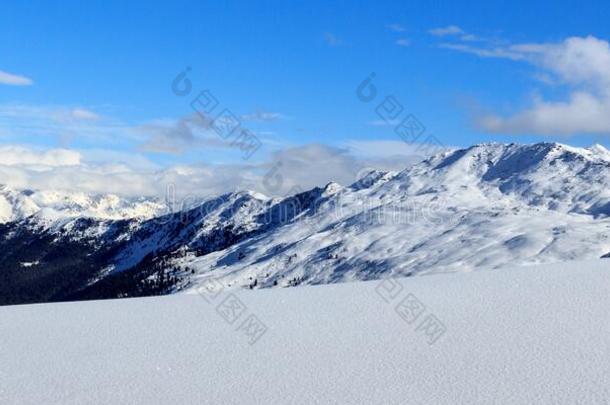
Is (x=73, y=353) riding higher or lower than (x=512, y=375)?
higher

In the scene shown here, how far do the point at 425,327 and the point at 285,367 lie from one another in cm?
435

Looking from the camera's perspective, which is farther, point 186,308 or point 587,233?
point 587,233

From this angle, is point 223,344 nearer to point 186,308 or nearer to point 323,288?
point 186,308

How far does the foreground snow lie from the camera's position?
1202 cm

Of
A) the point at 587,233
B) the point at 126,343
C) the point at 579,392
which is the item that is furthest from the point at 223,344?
the point at 587,233

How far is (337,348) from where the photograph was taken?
48.2 feet

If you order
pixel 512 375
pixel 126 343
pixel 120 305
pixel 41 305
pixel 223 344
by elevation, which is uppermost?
pixel 41 305

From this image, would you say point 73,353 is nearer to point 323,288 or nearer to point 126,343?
point 126,343

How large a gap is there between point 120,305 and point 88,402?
946 centimetres

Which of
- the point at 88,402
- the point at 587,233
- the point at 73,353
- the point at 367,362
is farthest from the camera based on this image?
the point at 587,233

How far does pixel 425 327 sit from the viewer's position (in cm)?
1587

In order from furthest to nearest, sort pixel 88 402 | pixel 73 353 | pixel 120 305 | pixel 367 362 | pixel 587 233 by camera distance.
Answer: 1. pixel 587 233
2. pixel 120 305
3. pixel 73 353
4. pixel 367 362
5. pixel 88 402

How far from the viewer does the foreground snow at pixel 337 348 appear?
39.4ft

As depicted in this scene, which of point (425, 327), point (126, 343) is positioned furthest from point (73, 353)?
point (425, 327)
